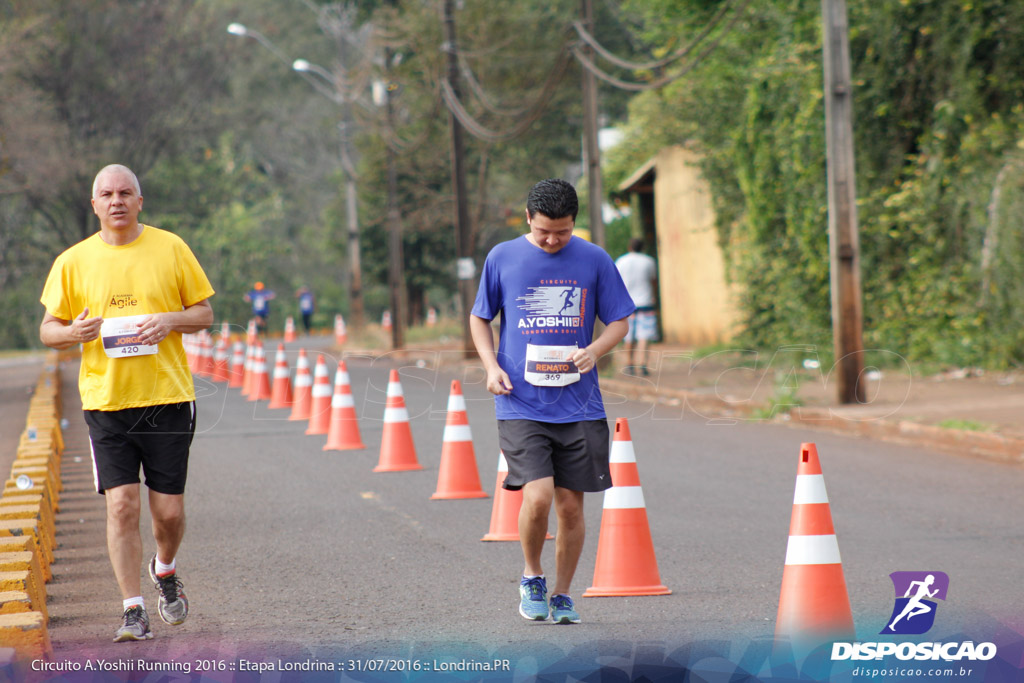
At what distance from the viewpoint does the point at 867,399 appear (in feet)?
50.8

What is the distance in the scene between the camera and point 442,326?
3850cm

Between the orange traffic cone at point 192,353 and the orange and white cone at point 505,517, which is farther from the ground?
the orange traffic cone at point 192,353

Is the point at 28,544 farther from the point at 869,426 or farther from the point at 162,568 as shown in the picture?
the point at 869,426

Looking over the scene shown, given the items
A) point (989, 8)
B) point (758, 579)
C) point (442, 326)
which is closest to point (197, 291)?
point (758, 579)

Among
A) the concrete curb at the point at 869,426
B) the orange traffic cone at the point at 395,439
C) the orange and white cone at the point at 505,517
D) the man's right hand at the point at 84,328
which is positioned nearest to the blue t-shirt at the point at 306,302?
the concrete curb at the point at 869,426

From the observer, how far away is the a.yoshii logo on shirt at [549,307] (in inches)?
222

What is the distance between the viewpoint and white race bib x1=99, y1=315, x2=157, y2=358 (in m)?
5.61

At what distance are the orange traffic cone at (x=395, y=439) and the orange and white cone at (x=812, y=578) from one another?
20.1 ft

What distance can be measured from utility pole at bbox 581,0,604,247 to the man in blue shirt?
14.8 m

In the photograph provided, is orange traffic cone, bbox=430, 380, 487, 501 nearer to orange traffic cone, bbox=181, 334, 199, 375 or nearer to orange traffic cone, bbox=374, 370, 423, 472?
orange traffic cone, bbox=374, 370, 423, 472

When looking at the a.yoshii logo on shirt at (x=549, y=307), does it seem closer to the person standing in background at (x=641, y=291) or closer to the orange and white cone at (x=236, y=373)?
the person standing in background at (x=641, y=291)

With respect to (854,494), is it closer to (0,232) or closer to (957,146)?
(957,146)

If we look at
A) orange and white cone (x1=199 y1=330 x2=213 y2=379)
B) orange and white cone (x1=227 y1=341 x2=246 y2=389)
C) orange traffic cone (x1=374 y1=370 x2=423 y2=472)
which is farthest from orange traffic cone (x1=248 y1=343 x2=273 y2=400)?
orange traffic cone (x1=374 y1=370 x2=423 y2=472)

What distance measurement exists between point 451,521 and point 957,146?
11.2 meters
